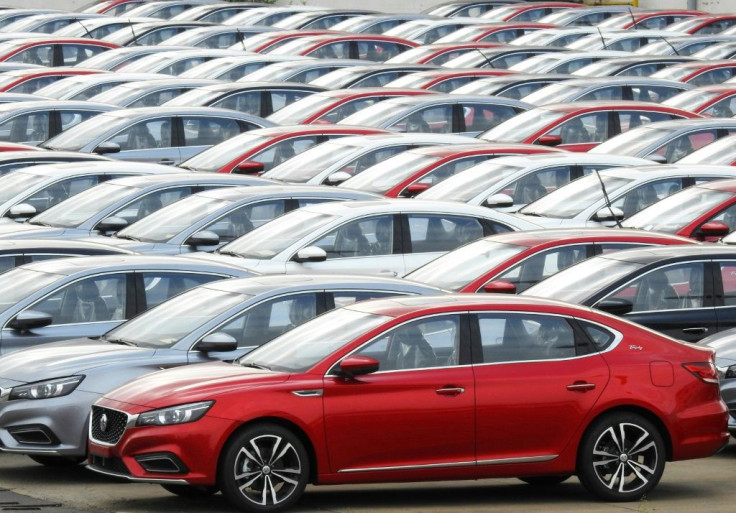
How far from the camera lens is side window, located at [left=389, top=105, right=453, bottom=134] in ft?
81.3

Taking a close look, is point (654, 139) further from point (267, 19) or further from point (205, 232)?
point (267, 19)

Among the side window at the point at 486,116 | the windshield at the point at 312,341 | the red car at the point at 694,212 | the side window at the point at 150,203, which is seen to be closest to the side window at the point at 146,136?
the side window at the point at 486,116

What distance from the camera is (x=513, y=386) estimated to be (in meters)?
11.2

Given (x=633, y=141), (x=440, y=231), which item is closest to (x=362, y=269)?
(x=440, y=231)

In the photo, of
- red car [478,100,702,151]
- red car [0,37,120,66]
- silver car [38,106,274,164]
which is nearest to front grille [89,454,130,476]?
silver car [38,106,274,164]

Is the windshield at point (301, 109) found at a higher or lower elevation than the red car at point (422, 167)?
higher

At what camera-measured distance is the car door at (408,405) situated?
10.9 m

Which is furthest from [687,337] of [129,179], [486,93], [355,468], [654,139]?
[486,93]

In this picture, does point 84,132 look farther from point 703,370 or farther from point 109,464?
point 703,370

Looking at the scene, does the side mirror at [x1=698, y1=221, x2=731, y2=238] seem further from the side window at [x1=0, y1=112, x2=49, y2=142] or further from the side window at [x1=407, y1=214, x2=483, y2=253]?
the side window at [x1=0, y1=112, x2=49, y2=142]

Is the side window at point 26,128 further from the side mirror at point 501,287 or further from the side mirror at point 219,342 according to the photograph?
the side mirror at point 219,342

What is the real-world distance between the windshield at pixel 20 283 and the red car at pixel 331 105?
36.5 ft

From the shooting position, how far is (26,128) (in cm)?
2389

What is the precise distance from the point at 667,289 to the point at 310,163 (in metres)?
7.97
